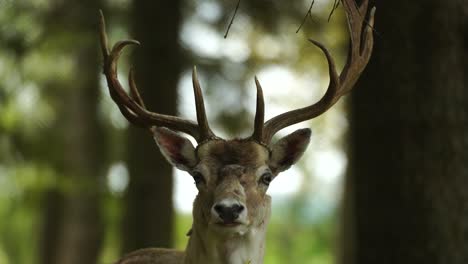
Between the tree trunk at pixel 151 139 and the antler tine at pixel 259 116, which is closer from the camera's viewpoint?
the antler tine at pixel 259 116

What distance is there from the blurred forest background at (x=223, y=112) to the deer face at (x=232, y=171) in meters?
1.49

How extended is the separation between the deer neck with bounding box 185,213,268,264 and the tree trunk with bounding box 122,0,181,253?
641cm

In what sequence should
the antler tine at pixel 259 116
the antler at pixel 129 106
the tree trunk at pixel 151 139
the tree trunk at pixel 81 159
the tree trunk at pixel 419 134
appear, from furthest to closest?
the tree trunk at pixel 81 159 → the tree trunk at pixel 151 139 → the tree trunk at pixel 419 134 → the antler at pixel 129 106 → the antler tine at pixel 259 116

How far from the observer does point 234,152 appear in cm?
700

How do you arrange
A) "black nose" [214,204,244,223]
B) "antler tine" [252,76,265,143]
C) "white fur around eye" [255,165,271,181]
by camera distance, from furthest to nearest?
"white fur around eye" [255,165,271,181] → "antler tine" [252,76,265,143] → "black nose" [214,204,244,223]

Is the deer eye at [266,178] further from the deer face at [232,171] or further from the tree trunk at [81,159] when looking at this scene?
the tree trunk at [81,159]

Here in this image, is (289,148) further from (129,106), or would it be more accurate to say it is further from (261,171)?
(129,106)

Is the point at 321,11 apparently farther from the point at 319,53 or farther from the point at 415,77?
the point at 415,77

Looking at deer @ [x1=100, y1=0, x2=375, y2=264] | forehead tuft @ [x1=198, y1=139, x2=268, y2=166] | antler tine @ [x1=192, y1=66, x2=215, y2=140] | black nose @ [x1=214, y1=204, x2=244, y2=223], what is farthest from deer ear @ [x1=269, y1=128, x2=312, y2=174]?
black nose @ [x1=214, y1=204, x2=244, y2=223]

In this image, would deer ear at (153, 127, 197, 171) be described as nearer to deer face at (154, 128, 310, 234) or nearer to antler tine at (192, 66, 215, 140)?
deer face at (154, 128, 310, 234)

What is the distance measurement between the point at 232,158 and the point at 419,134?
219 cm

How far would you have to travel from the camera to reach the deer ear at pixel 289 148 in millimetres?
7359

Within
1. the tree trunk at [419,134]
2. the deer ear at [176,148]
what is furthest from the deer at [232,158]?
the tree trunk at [419,134]

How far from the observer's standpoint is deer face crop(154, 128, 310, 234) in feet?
21.4
